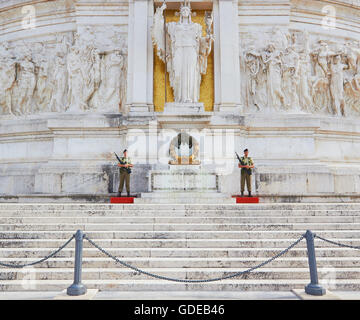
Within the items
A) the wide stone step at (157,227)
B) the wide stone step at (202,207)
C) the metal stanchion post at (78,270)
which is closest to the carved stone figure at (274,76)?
the wide stone step at (202,207)

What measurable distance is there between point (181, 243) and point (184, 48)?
10.2 metres

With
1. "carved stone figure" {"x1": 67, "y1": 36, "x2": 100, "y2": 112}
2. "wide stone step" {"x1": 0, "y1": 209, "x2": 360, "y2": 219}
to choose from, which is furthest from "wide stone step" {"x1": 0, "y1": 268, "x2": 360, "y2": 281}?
"carved stone figure" {"x1": 67, "y1": 36, "x2": 100, "y2": 112}

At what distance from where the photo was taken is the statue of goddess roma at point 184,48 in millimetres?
15508

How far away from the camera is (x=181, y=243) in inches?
320

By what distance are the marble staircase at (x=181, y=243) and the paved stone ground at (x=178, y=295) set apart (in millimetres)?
206

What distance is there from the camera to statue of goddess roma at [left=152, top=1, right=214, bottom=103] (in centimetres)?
1551

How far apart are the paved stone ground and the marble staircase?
0.21 metres

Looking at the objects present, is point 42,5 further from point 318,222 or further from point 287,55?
point 318,222

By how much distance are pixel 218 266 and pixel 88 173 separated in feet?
28.1

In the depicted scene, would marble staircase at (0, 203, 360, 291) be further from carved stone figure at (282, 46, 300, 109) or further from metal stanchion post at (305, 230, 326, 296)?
carved stone figure at (282, 46, 300, 109)

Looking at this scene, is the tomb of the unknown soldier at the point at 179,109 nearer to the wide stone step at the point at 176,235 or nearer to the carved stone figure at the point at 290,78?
the carved stone figure at the point at 290,78

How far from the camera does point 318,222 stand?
369 inches

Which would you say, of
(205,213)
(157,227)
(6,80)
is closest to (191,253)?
(157,227)

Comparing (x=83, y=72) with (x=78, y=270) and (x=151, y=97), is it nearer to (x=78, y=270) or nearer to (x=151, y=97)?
(x=151, y=97)
